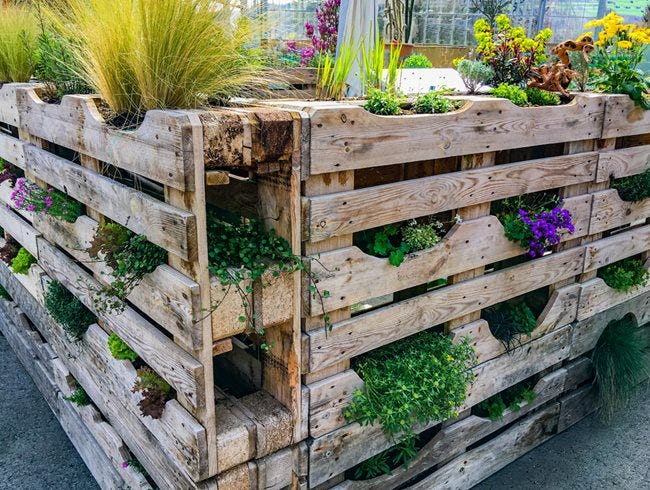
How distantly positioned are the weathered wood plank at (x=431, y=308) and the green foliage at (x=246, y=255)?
1.10ft

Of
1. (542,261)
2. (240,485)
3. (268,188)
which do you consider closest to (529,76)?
(542,261)

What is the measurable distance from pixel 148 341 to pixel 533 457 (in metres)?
2.45

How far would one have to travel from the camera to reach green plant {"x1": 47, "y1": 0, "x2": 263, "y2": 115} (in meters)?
2.11

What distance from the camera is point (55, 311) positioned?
124 inches

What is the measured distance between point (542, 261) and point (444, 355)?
0.87 meters

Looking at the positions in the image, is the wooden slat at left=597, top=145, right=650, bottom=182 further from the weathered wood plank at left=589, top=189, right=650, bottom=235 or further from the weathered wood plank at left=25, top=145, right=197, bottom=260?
the weathered wood plank at left=25, top=145, right=197, bottom=260

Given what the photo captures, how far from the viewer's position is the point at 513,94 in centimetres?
297

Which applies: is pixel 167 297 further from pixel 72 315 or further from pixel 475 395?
pixel 475 395

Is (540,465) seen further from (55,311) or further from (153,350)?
(55,311)

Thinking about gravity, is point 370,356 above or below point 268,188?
below

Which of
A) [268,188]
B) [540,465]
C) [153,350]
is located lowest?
[540,465]

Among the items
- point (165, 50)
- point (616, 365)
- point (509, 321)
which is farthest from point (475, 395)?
point (165, 50)

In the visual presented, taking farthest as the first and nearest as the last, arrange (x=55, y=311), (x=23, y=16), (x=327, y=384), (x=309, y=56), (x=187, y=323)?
(x=309, y=56), (x=23, y=16), (x=55, y=311), (x=327, y=384), (x=187, y=323)

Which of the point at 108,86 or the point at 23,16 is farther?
the point at 23,16
